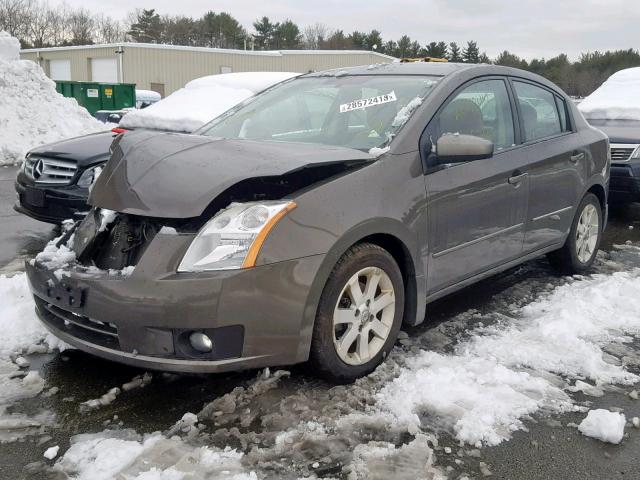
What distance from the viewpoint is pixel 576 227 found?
4918mm

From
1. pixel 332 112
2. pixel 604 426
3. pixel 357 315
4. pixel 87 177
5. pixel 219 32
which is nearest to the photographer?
pixel 604 426

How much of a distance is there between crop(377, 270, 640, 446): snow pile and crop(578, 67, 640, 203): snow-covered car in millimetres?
3138

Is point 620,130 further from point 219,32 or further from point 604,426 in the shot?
point 219,32

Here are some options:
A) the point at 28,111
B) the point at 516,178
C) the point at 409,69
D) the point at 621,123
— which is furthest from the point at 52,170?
the point at 28,111

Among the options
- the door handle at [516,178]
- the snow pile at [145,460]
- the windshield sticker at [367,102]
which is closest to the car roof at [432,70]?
the windshield sticker at [367,102]

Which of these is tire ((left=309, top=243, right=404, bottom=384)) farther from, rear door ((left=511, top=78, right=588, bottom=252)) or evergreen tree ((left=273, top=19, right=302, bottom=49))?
evergreen tree ((left=273, top=19, right=302, bottom=49))

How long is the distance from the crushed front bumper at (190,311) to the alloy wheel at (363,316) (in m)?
0.26

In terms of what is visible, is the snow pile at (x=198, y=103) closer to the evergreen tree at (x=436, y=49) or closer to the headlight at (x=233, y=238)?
the headlight at (x=233, y=238)

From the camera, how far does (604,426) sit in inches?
107

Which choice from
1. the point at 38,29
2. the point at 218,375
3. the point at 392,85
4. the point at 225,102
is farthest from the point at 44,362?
the point at 38,29

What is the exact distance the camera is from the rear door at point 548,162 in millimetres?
4277

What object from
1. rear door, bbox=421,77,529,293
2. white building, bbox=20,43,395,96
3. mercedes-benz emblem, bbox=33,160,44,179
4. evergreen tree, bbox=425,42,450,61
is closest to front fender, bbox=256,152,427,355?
rear door, bbox=421,77,529,293

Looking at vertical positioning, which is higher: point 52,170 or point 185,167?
point 185,167

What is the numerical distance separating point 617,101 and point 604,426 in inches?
287
